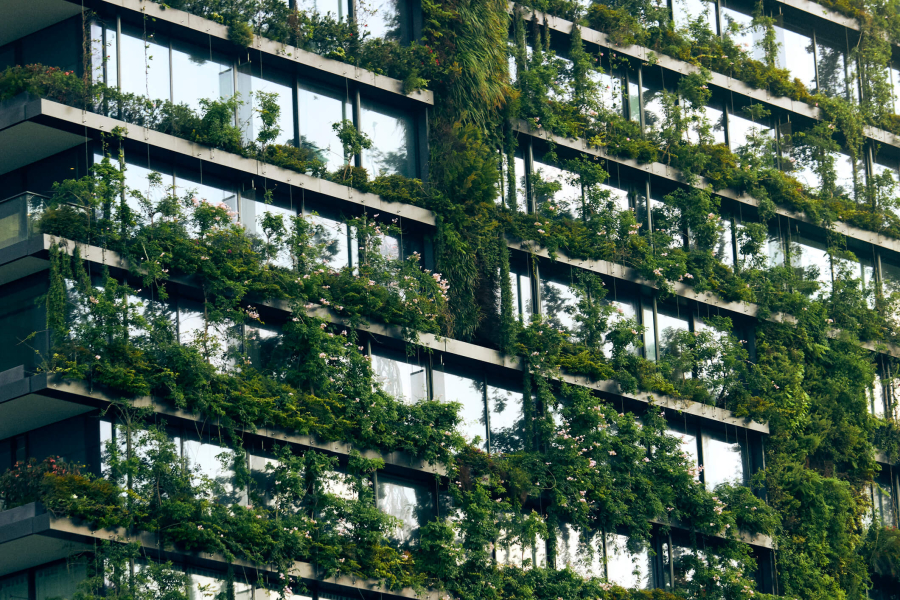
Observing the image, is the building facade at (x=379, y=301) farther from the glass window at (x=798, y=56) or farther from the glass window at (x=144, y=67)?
the glass window at (x=798, y=56)

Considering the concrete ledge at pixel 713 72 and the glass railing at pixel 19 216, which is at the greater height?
the concrete ledge at pixel 713 72

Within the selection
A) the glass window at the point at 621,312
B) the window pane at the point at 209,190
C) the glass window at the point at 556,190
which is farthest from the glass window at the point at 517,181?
the window pane at the point at 209,190

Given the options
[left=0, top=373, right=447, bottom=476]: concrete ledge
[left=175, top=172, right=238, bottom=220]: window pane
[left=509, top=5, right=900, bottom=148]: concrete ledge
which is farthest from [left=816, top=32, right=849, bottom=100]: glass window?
[left=0, top=373, right=447, bottom=476]: concrete ledge

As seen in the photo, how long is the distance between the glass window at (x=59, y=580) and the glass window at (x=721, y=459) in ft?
52.9

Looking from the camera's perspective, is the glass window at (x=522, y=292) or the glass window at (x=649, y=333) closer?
the glass window at (x=522, y=292)

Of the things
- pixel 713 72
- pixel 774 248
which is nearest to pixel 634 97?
pixel 713 72

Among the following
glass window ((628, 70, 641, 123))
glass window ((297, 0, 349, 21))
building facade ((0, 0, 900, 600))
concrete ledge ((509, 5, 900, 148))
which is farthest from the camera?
glass window ((628, 70, 641, 123))

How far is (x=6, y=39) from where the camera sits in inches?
1501

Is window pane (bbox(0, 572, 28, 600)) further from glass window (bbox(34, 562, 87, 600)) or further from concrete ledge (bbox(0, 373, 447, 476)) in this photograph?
concrete ledge (bbox(0, 373, 447, 476))

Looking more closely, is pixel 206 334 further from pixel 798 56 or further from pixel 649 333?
pixel 798 56

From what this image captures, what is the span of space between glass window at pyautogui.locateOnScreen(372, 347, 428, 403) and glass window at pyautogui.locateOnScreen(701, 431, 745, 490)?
8.01m

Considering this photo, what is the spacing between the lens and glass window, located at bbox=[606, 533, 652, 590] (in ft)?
132

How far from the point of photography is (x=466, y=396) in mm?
39875

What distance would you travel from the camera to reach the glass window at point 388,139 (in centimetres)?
4059
